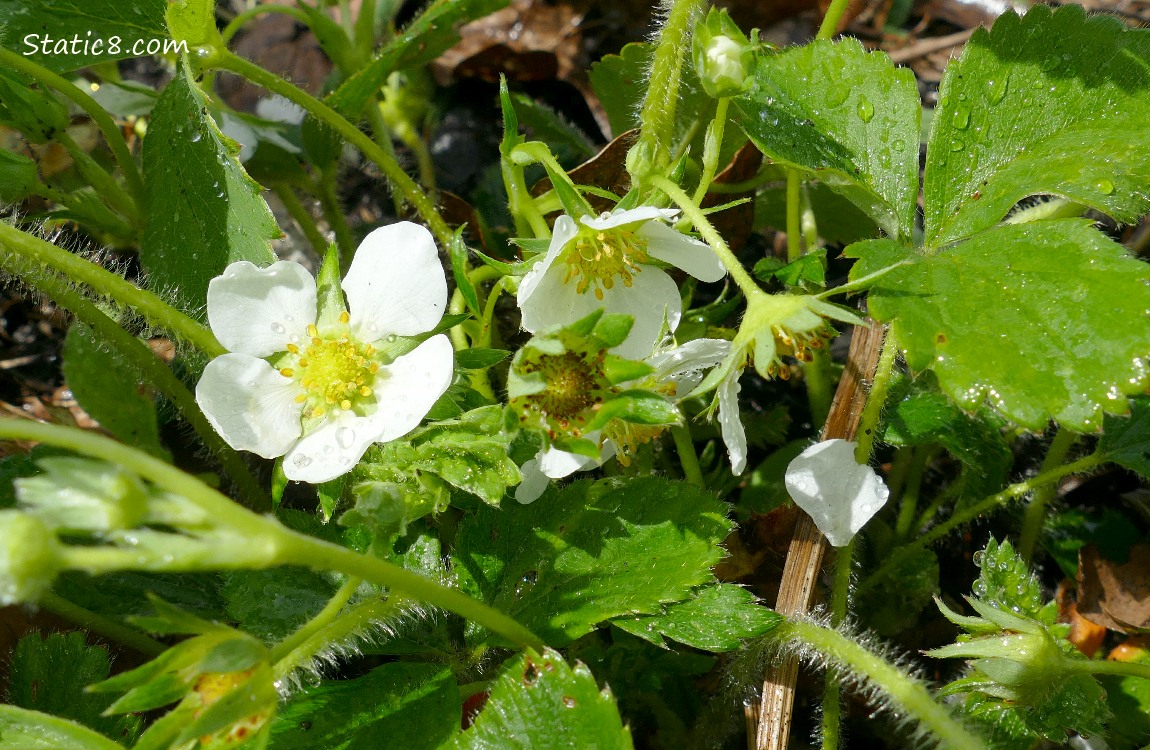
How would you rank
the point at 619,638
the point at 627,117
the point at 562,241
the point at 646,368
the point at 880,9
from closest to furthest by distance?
the point at 646,368
the point at 562,241
the point at 619,638
the point at 627,117
the point at 880,9

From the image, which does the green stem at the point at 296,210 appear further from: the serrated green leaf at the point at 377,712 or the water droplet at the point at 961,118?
the water droplet at the point at 961,118

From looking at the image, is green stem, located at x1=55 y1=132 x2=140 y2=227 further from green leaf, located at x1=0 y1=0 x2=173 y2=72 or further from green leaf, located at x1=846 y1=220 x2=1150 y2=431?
green leaf, located at x1=846 y1=220 x2=1150 y2=431

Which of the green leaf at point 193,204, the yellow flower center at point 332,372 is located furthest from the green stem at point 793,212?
the green leaf at point 193,204

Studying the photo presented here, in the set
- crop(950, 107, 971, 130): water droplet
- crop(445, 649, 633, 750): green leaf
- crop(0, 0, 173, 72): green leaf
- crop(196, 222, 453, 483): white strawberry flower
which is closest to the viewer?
crop(445, 649, 633, 750): green leaf

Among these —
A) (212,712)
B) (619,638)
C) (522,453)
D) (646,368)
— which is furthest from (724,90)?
(212,712)

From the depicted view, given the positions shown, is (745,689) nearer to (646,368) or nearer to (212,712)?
(646,368)

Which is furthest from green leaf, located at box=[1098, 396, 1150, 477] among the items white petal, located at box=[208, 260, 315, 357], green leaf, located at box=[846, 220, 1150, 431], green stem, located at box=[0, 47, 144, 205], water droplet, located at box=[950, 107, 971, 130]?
green stem, located at box=[0, 47, 144, 205]
